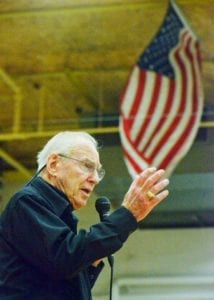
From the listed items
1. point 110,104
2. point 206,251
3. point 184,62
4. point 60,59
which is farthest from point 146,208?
point 206,251

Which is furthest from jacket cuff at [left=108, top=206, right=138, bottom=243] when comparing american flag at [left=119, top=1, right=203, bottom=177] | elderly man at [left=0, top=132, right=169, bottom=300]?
american flag at [left=119, top=1, right=203, bottom=177]

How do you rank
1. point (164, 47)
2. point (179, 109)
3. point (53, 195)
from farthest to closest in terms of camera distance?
point (179, 109)
point (164, 47)
point (53, 195)

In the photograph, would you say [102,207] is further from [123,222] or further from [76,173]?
[123,222]

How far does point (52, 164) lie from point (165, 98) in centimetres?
304

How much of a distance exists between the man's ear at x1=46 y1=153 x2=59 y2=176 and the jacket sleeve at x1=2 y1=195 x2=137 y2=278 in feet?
0.45

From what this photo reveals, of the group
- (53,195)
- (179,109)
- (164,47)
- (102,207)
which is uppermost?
(53,195)

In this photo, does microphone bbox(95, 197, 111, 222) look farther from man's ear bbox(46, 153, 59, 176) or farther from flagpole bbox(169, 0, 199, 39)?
flagpole bbox(169, 0, 199, 39)

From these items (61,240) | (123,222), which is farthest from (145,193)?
(61,240)

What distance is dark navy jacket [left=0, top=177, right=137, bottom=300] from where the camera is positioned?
1.55 metres

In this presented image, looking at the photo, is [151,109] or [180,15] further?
[151,109]

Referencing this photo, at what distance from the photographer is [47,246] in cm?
156

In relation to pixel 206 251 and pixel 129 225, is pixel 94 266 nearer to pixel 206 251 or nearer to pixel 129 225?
pixel 129 225

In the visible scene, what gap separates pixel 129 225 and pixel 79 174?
20 cm

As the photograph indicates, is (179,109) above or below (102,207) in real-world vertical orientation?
below
